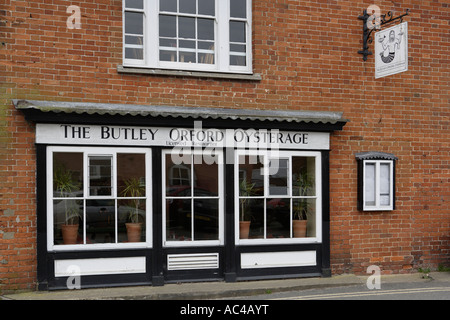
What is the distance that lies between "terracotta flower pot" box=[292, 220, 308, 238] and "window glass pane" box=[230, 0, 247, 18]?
12.7ft

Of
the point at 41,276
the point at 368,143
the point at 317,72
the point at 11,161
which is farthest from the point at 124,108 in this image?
the point at 368,143

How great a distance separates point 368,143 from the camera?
961 centimetres

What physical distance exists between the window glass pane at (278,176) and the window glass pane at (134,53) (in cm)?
294

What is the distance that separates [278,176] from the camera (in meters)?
9.16

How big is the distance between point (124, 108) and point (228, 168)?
2.03 m

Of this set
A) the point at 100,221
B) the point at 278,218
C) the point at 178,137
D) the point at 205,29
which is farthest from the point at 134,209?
the point at 205,29

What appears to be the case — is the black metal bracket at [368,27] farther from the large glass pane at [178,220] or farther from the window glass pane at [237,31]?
the large glass pane at [178,220]

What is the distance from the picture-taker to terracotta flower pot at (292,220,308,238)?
9.26m

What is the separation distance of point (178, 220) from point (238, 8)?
12.9ft

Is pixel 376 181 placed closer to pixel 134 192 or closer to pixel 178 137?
pixel 178 137

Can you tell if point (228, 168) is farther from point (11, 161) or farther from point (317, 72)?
point (11, 161)

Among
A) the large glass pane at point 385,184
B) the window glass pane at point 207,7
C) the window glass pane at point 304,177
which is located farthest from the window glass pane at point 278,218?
the window glass pane at point 207,7

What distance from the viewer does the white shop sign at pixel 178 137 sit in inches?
315

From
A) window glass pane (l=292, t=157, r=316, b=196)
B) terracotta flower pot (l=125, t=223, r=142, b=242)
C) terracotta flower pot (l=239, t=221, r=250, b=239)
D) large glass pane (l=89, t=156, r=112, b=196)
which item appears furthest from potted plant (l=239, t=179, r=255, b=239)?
large glass pane (l=89, t=156, r=112, b=196)
